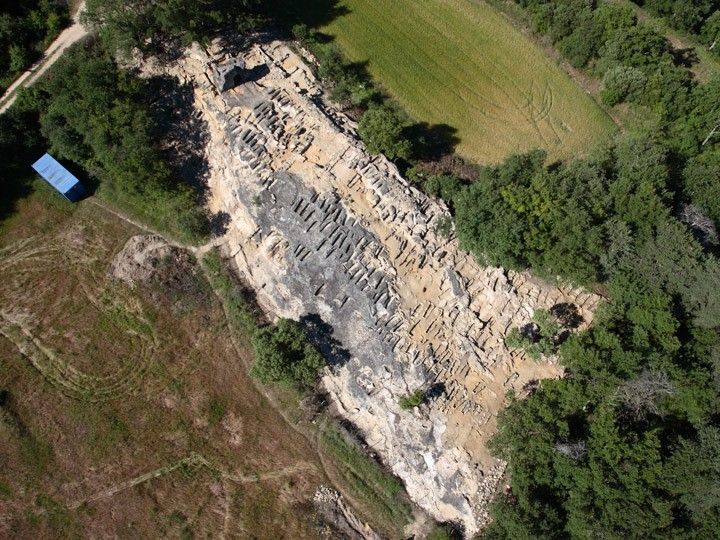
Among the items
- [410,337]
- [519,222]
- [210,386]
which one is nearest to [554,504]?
[410,337]

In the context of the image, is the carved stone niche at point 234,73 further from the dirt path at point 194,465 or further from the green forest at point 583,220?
the dirt path at point 194,465

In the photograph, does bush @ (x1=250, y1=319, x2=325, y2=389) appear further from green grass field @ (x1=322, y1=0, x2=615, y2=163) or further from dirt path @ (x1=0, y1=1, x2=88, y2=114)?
dirt path @ (x1=0, y1=1, x2=88, y2=114)

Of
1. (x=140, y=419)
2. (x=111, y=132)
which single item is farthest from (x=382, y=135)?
(x=140, y=419)

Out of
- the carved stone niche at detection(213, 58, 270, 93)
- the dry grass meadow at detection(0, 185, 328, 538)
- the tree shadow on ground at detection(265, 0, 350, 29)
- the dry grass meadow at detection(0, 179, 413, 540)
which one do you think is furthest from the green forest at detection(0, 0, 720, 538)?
the dry grass meadow at detection(0, 185, 328, 538)

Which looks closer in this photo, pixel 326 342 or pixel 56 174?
pixel 326 342

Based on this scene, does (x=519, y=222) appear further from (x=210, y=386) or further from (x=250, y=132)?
(x=210, y=386)

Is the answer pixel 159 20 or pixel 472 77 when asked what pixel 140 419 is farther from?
pixel 472 77

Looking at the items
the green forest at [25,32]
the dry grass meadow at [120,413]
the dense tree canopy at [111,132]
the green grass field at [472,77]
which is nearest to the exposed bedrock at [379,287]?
the dense tree canopy at [111,132]
